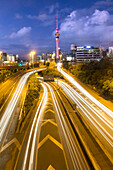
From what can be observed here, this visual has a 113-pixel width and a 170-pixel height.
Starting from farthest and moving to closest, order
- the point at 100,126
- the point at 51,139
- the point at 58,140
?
the point at 100,126, the point at 51,139, the point at 58,140

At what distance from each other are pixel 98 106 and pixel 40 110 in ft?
32.7

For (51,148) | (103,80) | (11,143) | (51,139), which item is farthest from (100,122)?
(103,80)

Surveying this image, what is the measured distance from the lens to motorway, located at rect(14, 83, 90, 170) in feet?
30.3

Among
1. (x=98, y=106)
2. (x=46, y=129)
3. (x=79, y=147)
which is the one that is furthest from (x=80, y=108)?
(x=79, y=147)

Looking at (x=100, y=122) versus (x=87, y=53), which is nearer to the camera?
(x=100, y=122)

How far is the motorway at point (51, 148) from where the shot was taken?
924 centimetres

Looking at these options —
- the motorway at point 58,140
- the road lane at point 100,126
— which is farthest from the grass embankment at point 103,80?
the motorway at point 58,140

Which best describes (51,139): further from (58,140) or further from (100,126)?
(100,126)

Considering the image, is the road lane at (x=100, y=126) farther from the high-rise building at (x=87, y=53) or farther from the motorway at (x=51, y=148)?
the high-rise building at (x=87, y=53)

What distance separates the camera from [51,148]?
11039 millimetres

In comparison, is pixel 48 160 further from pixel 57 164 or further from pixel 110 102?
pixel 110 102

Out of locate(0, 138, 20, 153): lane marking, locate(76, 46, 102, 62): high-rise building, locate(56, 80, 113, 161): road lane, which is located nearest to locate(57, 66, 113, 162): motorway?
locate(56, 80, 113, 161): road lane

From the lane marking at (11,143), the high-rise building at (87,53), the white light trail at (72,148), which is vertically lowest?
the lane marking at (11,143)

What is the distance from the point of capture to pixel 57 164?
9.25 m
